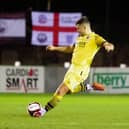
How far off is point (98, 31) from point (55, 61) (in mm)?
2574

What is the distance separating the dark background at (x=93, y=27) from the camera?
3509cm

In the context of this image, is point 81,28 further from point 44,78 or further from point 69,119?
point 44,78

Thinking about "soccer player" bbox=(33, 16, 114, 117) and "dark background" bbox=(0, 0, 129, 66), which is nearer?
"soccer player" bbox=(33, 16, 114, 117)

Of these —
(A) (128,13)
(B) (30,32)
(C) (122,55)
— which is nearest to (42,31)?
(B) (30,32)

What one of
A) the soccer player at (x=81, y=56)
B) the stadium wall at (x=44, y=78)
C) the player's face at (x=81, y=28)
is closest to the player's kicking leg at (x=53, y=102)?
the soccer player at (x=81, y=56)

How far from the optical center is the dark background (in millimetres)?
35094

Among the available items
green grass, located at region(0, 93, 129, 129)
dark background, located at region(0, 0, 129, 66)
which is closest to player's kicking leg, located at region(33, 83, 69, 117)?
green grass, located at region(0, 93, 129, 129)

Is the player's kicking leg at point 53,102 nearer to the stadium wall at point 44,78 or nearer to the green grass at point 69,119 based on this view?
the green grass at point 69,119

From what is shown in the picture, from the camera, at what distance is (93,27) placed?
36875 mm

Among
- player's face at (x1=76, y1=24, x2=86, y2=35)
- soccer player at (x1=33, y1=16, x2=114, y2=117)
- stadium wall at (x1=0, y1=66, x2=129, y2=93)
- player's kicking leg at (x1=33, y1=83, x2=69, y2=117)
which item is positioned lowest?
stadium wall at (x1=0, y1=66, x2=129, y2=93)

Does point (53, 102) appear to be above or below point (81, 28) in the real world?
below

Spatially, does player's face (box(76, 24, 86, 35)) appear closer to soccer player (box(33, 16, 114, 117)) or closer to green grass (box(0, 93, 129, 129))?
soccer player (box(33, 16, 114, 117))

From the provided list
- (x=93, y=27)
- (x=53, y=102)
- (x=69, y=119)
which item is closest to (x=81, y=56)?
(x=53, y=102)

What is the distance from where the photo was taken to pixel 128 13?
132 feet
